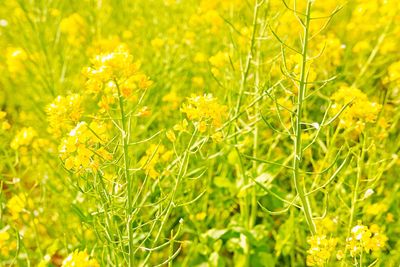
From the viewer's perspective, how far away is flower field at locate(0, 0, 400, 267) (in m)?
1.48

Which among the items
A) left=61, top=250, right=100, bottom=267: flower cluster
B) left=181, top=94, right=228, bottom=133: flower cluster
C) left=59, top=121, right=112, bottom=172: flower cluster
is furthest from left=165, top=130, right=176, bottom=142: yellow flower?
left=61, top=250, right=100, bottom=267: flower cluster

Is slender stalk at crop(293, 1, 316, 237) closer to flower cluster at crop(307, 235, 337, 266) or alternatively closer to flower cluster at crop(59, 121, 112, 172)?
flower cluster at crop(307, 235, 337, 266)

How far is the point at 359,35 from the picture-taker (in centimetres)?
338

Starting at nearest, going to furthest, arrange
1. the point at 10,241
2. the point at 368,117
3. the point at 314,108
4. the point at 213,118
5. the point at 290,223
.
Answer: the point at 213,118, the point at 368,117, the point at 290,223, the point at 10,241, the point at 314,108

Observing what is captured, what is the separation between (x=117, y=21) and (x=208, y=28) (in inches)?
24.2

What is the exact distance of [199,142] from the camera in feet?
5.81

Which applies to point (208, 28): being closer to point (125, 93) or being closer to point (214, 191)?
point (214, 191)

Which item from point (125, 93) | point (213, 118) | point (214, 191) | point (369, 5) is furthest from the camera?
point (369, 5)

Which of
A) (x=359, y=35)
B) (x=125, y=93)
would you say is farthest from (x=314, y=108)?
(x=125, y=93)

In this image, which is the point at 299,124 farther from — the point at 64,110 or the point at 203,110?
the point at 64,110

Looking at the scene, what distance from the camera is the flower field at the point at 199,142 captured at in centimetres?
148

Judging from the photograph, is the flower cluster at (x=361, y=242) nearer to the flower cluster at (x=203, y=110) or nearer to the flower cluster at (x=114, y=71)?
the flower cluster at (x=203, y=110)

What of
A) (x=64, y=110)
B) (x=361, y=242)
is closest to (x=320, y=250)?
(x=361, y=242)

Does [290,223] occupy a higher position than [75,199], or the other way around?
[75,199]
